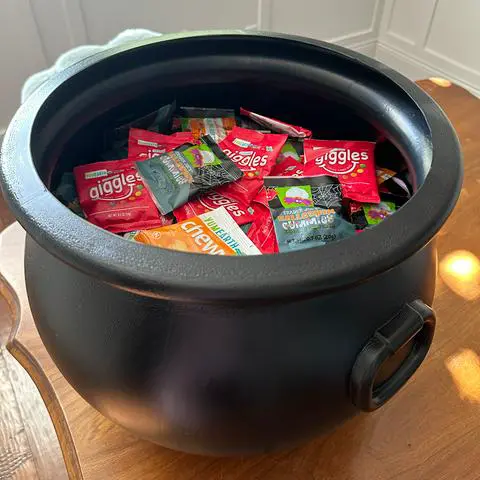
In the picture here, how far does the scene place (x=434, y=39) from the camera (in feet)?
7.90

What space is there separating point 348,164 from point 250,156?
0.45 feet

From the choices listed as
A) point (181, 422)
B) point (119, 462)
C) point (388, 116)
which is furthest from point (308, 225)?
point (119, 462)

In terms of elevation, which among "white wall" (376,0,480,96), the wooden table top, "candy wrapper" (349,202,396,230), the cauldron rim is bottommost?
"white wall" (376,0,480,96)

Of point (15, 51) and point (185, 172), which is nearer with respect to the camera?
point (185, 172)

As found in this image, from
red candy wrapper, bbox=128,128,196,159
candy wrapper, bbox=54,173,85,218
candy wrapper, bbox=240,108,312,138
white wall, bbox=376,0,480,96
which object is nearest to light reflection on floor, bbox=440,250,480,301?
candy wrapper, bbox=240,108,312,138

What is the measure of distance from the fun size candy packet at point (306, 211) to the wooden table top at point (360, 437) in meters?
0.26

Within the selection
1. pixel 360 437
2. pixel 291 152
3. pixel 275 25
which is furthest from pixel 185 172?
pixel 275 25

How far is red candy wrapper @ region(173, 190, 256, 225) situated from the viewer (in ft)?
2.16

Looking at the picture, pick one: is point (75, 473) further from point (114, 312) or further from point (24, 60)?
point (24, 60)

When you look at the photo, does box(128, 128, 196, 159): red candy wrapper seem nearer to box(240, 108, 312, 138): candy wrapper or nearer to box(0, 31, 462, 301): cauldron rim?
box(240, 108, 312, 138): candy wrapper

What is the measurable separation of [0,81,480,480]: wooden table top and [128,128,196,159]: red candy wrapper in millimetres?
304

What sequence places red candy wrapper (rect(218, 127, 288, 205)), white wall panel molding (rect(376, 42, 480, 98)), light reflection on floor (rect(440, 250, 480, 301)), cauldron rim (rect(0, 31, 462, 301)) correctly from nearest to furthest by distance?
cauldron rim (rect(0, 31, 462, 301)) < red candy wrapper (rect(218, 127, 288, 205)) < light reflection on floor (rect(440, 250, 480, 301)) < white wall panel molding (rect(376, 42, 480, 98))

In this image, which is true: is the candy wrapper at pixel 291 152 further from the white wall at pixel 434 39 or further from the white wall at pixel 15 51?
the white wall at pixel 434 39

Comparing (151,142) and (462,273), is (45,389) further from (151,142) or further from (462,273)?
(462,273)
